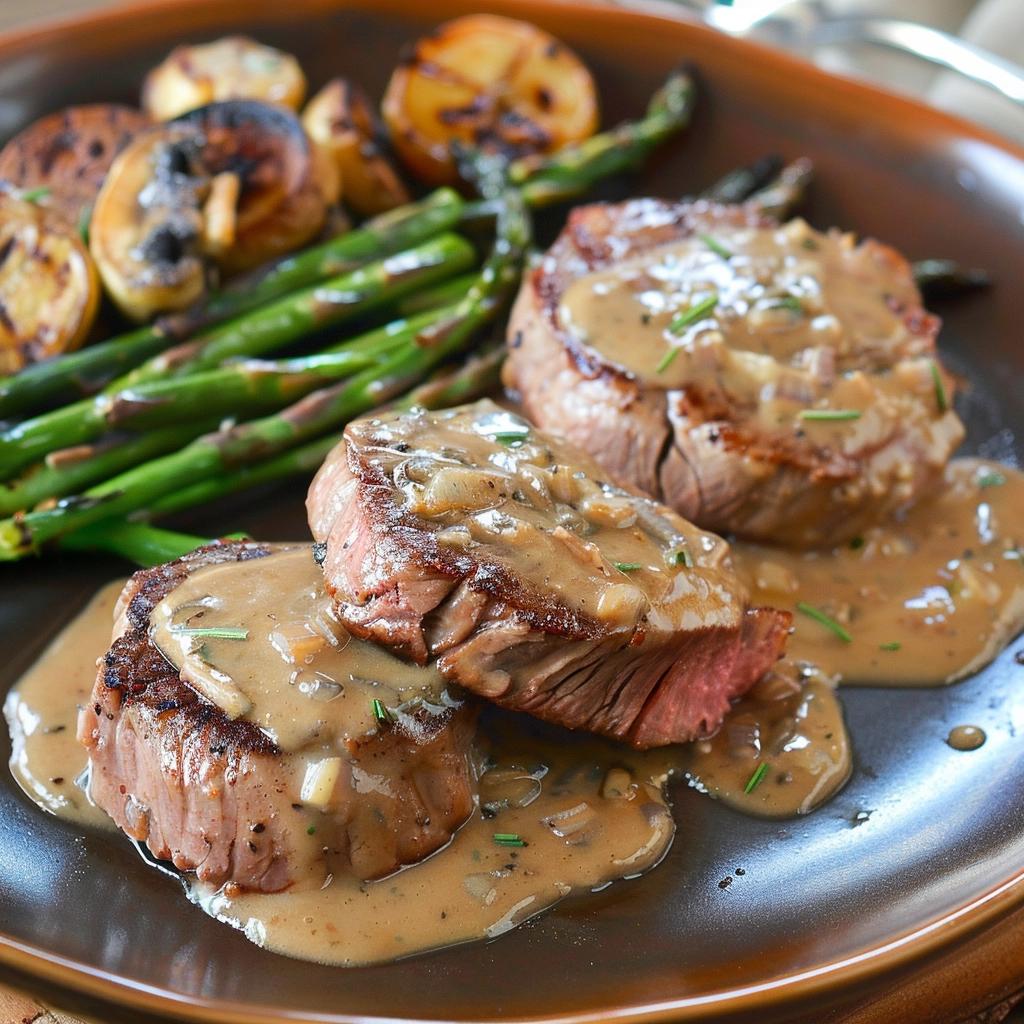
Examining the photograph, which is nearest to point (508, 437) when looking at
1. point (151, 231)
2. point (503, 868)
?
point (503, 868)

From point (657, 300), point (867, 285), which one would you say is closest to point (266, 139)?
point (657, 300)

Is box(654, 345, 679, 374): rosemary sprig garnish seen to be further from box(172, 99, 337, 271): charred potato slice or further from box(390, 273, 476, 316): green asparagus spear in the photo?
box(172, 99, 337, 271): charred potato slice

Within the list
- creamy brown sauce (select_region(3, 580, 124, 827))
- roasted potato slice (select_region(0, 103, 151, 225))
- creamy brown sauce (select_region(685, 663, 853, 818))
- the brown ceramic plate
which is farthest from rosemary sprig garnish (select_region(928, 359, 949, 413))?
roasted potato slice (select_region(0, 103, 151, 225))

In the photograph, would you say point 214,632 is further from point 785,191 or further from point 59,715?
point 785,191

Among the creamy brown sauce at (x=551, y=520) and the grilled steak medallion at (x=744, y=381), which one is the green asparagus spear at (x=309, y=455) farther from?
the creamy brown sauce at (x=551, y=520)

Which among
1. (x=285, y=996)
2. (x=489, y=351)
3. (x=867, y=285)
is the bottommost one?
(x=285, y=996)

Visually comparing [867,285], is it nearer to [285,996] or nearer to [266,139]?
[266,139]

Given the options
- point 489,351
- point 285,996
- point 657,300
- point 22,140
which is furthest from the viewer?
point 22,140
